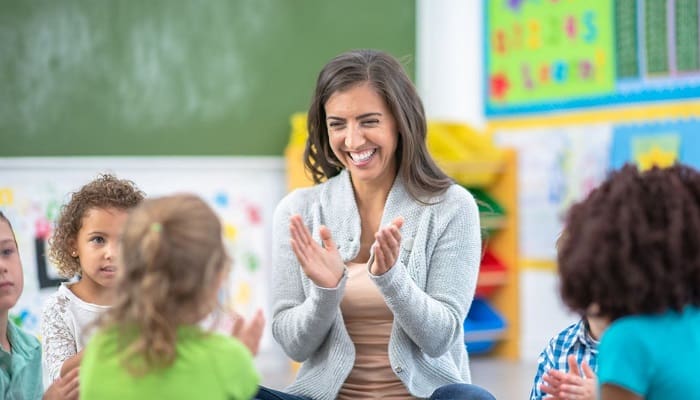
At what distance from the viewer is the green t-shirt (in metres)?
1.42

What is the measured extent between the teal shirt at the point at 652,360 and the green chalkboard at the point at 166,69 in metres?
3.19

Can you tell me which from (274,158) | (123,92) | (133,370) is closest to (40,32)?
(123,92)

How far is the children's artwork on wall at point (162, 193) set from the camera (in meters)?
4.00

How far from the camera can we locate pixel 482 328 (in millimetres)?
4730

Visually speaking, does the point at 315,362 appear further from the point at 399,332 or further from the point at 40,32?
the point at 40,32

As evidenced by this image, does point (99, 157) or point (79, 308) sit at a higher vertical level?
point (99, 157)

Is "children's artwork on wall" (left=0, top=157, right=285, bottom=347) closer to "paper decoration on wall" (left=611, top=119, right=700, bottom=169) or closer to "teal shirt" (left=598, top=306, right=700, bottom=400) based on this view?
"paper decoration on wall" (left=611, top=119, right=700, bottom=169)

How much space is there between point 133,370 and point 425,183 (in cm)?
102

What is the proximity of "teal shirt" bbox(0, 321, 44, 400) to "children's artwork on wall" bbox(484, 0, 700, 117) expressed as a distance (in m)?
3.04

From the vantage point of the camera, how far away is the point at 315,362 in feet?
7.27

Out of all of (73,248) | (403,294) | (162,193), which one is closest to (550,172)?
(162,193)

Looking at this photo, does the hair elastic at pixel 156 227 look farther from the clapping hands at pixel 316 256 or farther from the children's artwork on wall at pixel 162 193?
the children's artwork on wall at pixel 162 193

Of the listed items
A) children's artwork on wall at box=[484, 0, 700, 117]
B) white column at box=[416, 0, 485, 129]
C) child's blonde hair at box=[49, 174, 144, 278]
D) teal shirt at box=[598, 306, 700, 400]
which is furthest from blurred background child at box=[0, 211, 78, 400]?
white column at box=[416, 0, 485, 129]

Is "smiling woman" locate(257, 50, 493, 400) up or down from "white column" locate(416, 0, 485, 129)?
down
